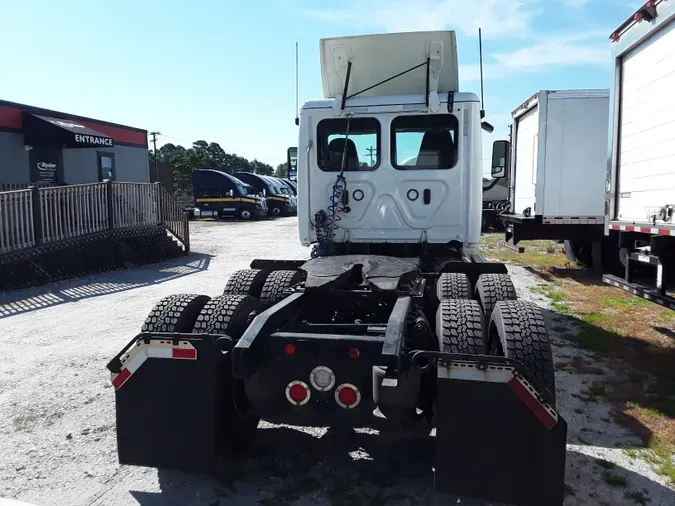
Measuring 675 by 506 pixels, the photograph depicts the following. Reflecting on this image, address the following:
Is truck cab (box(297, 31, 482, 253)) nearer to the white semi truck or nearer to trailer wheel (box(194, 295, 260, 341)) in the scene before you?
Answer: the white semi truck

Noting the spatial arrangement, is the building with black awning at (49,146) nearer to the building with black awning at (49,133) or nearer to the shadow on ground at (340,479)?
the building with black awning at (49,133)

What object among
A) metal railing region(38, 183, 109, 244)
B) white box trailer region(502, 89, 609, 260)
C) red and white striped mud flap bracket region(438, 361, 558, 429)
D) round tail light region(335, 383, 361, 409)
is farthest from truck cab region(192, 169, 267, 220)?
red and white striped mud flap bracket region(438, 361, 558, 429)

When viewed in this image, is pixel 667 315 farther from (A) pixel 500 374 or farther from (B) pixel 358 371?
(B) pixel 358 371

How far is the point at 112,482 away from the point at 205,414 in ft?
2.71

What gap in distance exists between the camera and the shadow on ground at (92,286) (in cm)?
852

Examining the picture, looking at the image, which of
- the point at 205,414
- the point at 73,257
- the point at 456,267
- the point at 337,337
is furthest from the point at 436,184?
the point at 73,257

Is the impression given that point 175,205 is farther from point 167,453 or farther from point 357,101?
point 167,453

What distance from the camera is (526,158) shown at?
11969 mm

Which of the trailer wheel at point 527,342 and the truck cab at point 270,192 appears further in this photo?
the truck cab at point 270,192

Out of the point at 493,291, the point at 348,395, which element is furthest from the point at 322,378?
the point at 493,291

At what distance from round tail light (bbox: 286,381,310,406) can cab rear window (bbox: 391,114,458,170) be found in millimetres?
3297

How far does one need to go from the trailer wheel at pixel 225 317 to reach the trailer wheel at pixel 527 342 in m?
1.60

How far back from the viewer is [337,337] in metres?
2.90

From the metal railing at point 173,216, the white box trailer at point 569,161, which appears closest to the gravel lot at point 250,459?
the white box trailer at point 569,161
